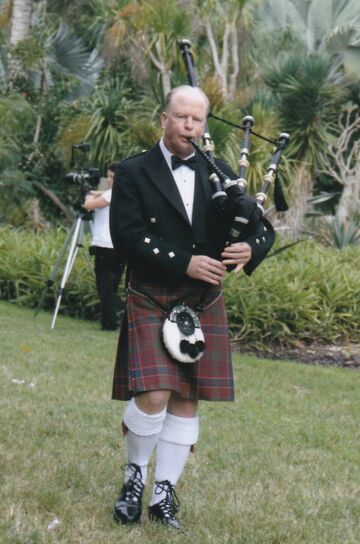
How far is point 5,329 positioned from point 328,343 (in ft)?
Answer: 11.2

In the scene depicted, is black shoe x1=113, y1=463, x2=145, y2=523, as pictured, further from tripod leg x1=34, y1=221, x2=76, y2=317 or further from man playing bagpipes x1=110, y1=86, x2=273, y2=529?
tripod leg x1=34, y1=221, x2=76, y2=317

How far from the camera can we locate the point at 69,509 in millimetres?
4277

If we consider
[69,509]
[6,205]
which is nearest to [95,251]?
[69,509]

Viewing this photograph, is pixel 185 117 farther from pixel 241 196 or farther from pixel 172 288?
pixel 172 288

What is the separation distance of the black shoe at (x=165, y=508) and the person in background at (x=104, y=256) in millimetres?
5601

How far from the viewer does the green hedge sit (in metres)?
10.6

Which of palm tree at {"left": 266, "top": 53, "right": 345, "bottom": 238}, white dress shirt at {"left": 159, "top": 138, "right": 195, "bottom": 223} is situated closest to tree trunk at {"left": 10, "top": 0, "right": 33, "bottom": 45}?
palm tree at {"left": 266, "top": 53, "right": 345, "bottom": 238}

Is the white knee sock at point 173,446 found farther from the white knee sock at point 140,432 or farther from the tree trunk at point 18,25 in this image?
the tree trunk at point 18,25

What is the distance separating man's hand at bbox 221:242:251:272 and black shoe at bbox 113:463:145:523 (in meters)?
0.97

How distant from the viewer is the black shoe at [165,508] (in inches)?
165

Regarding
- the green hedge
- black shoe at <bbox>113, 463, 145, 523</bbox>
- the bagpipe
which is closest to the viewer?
the bagpipe

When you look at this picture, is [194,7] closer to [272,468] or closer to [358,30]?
[358,30]

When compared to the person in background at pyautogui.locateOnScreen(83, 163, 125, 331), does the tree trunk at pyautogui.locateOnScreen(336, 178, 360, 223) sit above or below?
below

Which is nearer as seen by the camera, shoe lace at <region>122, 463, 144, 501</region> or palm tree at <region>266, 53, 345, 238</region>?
shoe lace at <region>122, 463, 144, 501</region>
